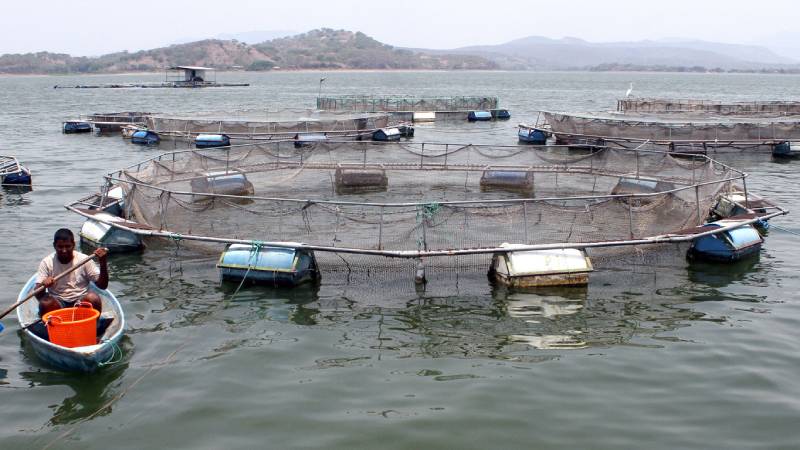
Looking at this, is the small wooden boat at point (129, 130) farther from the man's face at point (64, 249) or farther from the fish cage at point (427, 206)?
the man's face at point (64, 249)

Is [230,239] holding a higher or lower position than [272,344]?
higher

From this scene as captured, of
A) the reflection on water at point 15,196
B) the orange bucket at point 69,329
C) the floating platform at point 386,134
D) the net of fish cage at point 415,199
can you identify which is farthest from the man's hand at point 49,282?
the floating platform at point 386,134

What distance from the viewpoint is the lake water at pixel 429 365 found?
1019 cm

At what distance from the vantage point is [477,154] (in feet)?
91.0

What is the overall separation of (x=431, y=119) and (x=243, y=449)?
5122 cm

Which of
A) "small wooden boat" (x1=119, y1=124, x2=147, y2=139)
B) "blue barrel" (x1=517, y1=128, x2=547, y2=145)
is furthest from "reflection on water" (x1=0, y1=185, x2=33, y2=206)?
"blue barrel" (x1=517, y1=128, x2=547, y2=145)

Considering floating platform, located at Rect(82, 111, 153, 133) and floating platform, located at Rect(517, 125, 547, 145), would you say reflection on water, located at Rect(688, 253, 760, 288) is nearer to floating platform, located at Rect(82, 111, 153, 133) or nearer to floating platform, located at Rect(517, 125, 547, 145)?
floating platform, located at Rect(517, 125, 547, 145)

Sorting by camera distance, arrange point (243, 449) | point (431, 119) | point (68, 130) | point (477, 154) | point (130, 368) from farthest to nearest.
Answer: point (431, 119), point (68, 130), point (477, 154), point (130, 368), point (243, 449)

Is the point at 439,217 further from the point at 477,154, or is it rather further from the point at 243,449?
the point at 477,154

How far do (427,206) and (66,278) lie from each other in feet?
24.2

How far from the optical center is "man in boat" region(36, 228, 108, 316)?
478 inches

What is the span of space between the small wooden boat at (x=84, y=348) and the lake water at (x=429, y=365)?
0.74 ft

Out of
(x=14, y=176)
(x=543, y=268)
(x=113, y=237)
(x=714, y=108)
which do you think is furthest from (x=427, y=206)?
(x=714, y=108)

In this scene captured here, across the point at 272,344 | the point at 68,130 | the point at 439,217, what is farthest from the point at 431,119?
the point at 272,344
